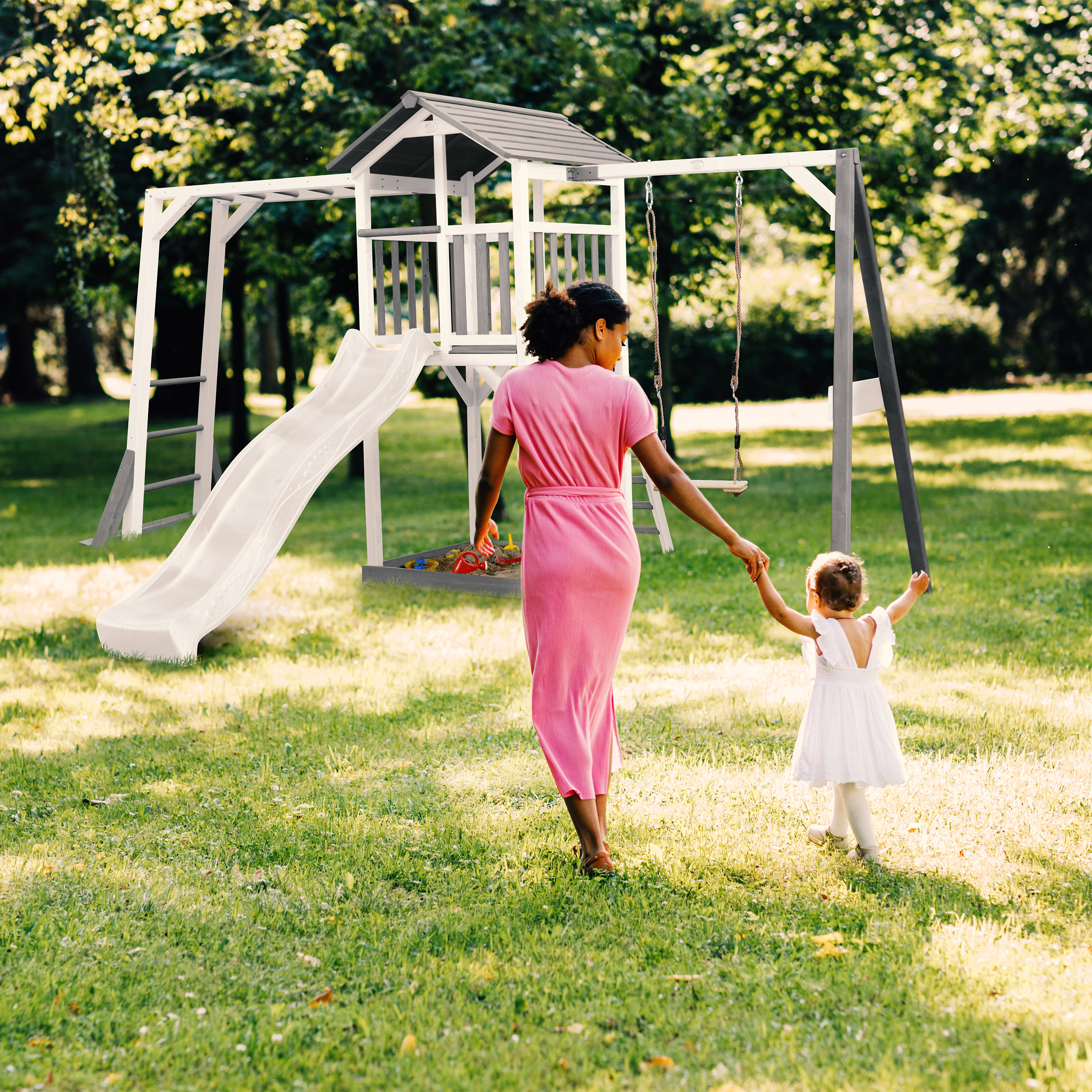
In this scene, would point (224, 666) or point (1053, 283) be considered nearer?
point (224, 666)

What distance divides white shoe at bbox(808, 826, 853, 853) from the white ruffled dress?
1.02ft

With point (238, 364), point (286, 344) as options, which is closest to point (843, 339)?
point (238, 364)

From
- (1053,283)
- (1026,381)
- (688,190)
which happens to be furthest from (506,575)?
(1026,381)

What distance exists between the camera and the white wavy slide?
6.86 m

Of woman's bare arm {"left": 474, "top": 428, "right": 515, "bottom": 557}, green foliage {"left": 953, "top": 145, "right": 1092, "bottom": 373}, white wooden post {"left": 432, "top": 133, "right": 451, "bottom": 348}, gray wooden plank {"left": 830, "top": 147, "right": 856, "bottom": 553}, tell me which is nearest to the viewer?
woman's bare arm {"left": 474, "top": 428, "right": 515, "bottom": 557}

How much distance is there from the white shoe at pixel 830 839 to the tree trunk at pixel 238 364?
1292 cm

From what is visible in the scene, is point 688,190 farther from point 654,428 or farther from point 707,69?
point 654,428

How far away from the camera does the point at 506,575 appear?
8.91 metres

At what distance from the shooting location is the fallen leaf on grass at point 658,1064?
10.4 ft

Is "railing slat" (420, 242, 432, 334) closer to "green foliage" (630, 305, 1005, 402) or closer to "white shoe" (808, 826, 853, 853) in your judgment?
"white shoe" (808, 826, 853, 853)

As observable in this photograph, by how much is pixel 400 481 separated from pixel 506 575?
883 cm

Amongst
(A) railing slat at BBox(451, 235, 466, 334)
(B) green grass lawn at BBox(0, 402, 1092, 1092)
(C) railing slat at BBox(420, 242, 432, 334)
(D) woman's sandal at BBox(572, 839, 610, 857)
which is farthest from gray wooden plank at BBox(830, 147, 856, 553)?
(C) railing slat at BBox(420, 242, 432, 334)

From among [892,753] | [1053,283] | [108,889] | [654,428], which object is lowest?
[108,889]

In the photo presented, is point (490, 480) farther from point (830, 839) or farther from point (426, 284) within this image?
point (426, 284)
